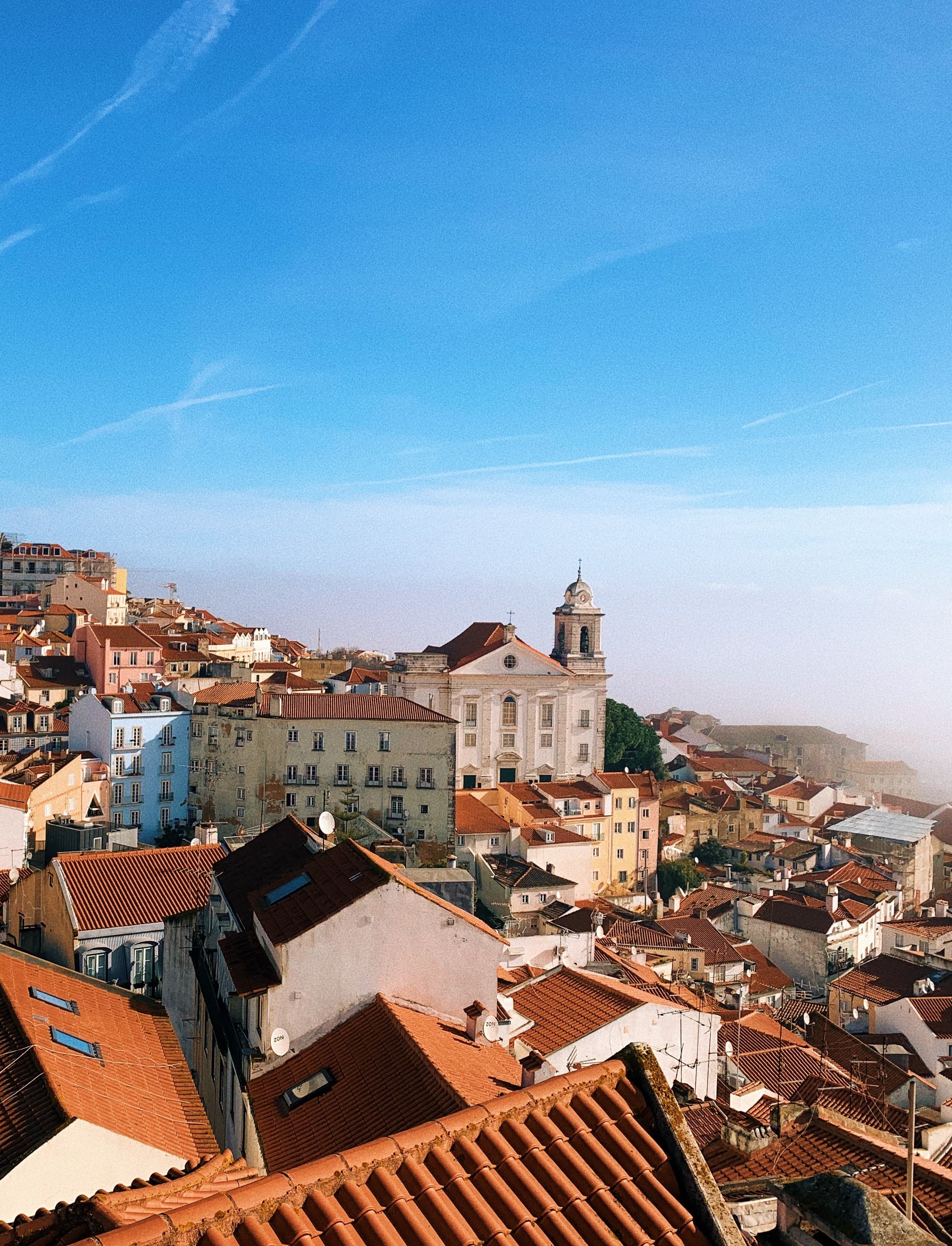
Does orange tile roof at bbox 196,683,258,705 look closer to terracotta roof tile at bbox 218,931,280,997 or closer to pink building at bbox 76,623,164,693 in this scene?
pink building at bbox 76,623,164,693

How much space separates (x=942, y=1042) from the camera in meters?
29.0

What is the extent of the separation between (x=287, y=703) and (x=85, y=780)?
8423 millimetres

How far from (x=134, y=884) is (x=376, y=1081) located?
9650 millimetres

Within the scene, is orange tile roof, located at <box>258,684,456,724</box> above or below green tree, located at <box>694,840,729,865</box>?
above

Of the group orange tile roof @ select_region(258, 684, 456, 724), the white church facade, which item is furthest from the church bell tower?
orange tile roof @ select_region(258, 684, 456, 724)

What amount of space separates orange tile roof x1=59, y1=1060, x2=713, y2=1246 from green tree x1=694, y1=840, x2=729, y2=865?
5687 centimetres

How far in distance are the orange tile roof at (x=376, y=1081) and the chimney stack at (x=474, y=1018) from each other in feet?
0.28

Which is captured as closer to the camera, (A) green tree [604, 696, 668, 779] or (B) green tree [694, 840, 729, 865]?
(B) green tree [694, 840, 729, 865]

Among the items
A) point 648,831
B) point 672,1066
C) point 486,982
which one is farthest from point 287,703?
point 486,982

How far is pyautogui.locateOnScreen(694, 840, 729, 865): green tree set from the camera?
60156 millimetres

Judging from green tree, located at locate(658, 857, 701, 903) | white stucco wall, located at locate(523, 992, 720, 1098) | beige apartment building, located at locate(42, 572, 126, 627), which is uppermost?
beige apartment building, located at locate(42, 572, 126, 627)

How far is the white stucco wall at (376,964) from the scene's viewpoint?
39.6 ft

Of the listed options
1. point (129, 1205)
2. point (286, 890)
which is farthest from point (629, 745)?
point (129, 1205)

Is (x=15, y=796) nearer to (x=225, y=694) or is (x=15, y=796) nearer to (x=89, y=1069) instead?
(x=225, y=694)
